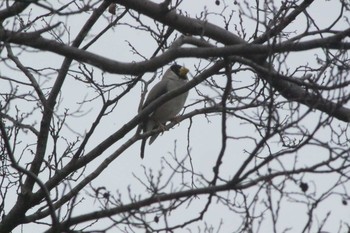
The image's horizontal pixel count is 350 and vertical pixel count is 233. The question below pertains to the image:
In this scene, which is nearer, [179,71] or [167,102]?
[167,102]

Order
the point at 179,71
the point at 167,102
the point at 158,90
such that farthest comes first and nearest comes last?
the point at 179,71, the point at 158,90, the point at 167,102

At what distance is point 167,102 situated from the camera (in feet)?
27.9

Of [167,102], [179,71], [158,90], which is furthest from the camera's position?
[179,71]

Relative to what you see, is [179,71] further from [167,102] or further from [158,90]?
[167,102]

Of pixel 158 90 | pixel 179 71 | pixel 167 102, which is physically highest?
pixel 179 71

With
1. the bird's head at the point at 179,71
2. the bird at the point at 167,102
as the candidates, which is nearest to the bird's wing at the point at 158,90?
the bird at the point at 167,102

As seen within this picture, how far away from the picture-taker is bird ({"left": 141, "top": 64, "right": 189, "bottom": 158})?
8.62m

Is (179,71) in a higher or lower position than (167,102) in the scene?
higher

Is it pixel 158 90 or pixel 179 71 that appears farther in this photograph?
pixel 179 71

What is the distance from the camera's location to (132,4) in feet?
19.0

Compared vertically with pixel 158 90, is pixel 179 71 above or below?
above

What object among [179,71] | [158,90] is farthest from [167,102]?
[179,71]

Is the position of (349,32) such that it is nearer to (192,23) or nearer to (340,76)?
(340,76)

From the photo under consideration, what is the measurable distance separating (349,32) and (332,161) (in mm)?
1105
